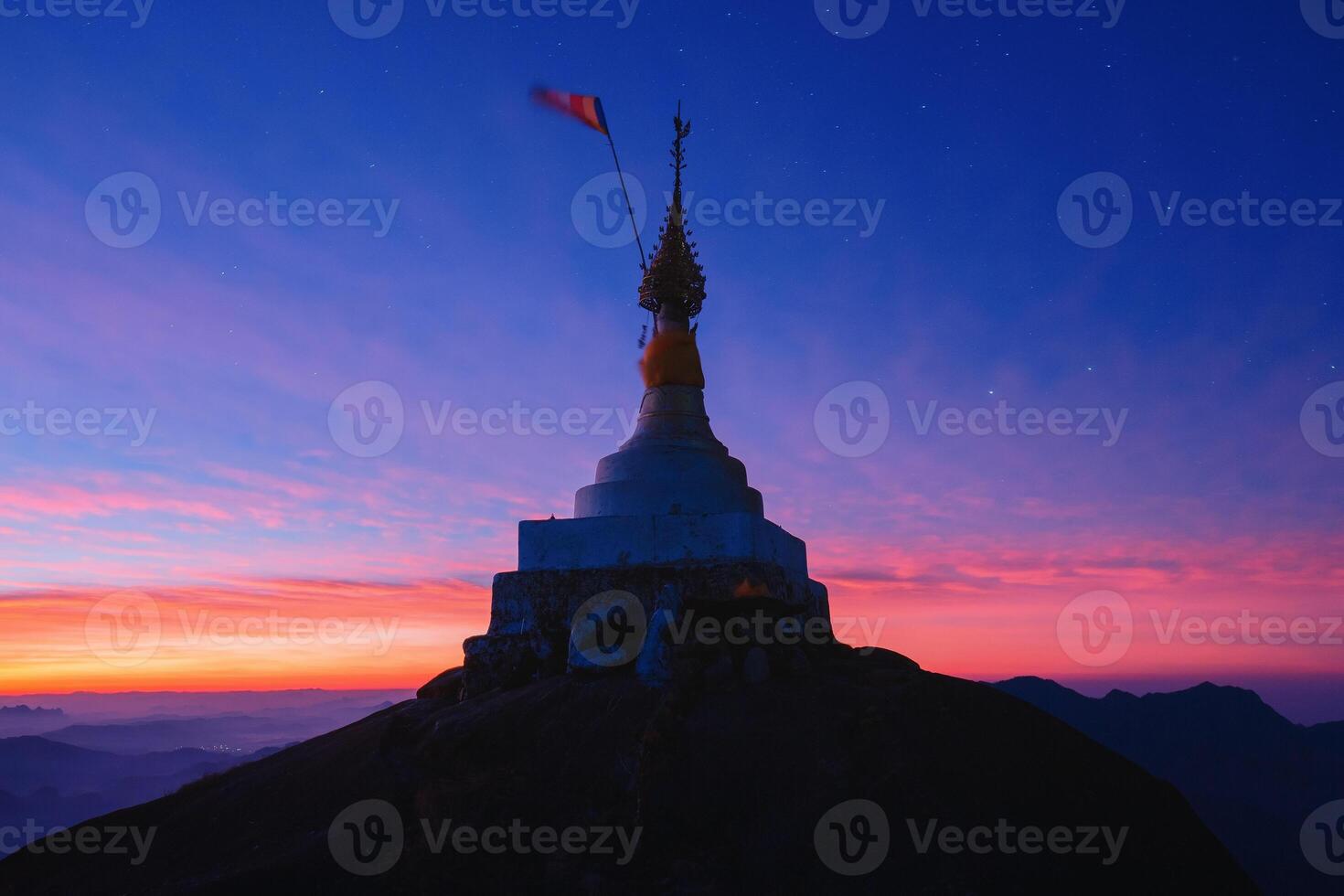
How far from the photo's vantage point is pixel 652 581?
1697 centimetres

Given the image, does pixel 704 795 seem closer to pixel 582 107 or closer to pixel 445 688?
pixel 445 688

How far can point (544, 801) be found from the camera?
39.1 feet

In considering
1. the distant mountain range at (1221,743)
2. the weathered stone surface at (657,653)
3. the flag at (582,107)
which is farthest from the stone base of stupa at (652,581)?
the distant mountain range at (1221,743)

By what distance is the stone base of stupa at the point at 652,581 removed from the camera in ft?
49.5

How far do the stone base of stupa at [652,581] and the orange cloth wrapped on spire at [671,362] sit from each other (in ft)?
6.64

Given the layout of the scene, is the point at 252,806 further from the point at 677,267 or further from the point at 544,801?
the point at 677,267

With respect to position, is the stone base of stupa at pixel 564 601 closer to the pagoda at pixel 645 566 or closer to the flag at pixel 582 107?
the pagoda at pixel 645 566

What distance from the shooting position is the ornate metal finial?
2220cm

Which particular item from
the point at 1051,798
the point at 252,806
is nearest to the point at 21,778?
the point at 252,806

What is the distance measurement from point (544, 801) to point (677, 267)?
14348mm

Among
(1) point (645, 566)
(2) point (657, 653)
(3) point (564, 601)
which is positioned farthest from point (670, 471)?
(2) point (657, 653)

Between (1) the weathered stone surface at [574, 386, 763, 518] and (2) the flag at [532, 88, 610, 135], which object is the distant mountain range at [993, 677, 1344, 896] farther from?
(2) the flag at [532, 88, 610, 135]

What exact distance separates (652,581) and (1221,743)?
239ft

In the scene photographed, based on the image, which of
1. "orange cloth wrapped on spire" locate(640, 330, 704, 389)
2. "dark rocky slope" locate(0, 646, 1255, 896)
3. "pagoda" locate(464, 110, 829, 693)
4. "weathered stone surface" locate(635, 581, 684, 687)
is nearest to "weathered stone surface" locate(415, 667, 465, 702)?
"pagoda" locate(464, 110, 829, 693)
